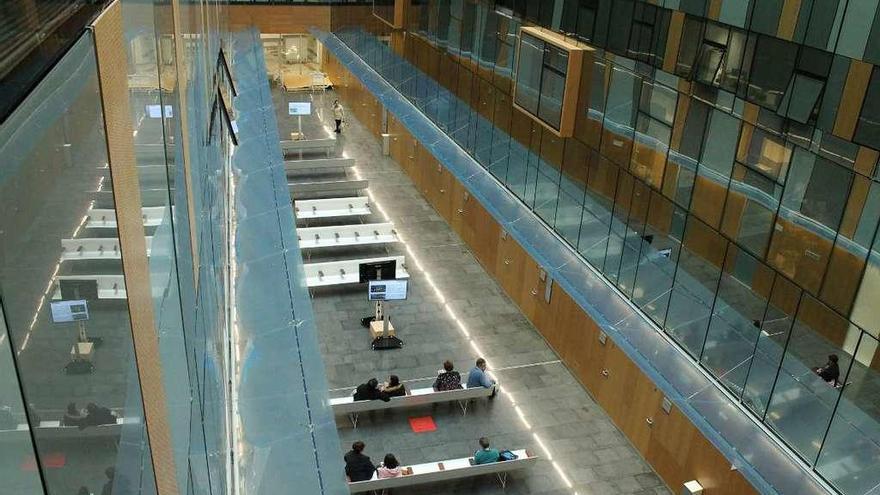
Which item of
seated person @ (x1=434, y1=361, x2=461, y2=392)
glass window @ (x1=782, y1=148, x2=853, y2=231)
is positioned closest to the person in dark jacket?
glass window @ (x1=782, y1=148, x2=853, y2=231)

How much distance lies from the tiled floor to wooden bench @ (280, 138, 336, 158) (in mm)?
6978

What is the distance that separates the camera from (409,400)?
11.3 metres

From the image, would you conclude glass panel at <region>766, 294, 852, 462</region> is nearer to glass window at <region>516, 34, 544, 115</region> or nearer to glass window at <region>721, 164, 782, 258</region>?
glass window at <region>721, 164, 782, 258</region>

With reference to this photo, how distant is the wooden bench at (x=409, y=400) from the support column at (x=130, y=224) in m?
8.87

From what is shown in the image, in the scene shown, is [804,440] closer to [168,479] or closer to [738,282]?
[738,282]

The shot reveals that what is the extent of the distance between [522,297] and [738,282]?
185 inches

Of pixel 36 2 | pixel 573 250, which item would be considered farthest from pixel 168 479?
pixel 573 250

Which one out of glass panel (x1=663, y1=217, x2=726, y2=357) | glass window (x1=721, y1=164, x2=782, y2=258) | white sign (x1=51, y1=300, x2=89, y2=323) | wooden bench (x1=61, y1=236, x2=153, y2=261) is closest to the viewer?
white sign (x1=51, y1=300, x2=89, y2=323)

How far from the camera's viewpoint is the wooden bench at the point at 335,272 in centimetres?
1496

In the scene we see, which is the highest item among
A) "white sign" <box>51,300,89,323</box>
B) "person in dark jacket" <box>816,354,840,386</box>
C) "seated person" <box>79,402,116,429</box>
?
"white sign" <box>51,300,89,323</box>

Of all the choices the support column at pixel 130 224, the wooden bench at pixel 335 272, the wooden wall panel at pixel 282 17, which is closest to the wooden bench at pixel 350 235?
the wooden bench at pixel 335 272

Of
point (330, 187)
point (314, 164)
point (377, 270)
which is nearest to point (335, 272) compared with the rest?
point (377, 270)

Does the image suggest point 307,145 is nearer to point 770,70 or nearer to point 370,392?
point 370,392

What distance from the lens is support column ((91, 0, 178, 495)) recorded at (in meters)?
1.74
